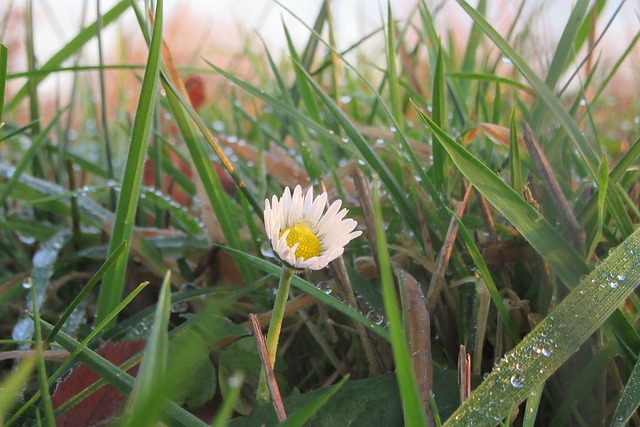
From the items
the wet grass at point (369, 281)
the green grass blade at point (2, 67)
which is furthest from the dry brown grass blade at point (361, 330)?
the green grass blade at point (2, 67)

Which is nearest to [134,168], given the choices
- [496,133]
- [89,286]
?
[89,286]

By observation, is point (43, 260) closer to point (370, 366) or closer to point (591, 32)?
point (370, 366)

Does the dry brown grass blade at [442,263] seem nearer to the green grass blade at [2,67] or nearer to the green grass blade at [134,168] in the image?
the green grass blade at [134,168]

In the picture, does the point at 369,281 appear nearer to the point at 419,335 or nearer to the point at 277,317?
the point at 419,335

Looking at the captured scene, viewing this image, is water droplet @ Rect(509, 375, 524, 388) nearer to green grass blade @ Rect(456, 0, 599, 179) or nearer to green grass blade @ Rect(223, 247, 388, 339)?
green grass blade @ Rect(223, 247, 388, 339)

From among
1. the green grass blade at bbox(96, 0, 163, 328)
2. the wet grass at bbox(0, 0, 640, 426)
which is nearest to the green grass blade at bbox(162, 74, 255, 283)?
the wet grass at bbox(0, 0, 640, 426)

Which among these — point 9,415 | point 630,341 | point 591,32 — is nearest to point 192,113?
point 9,415

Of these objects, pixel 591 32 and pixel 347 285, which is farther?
pixel 591 32
